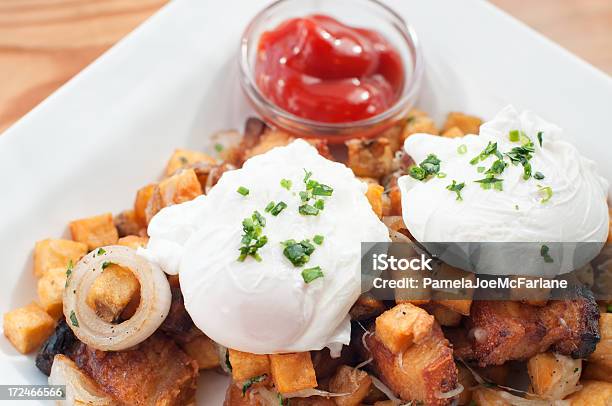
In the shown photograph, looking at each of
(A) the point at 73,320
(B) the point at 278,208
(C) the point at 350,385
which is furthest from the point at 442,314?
(A) the point at 73,320


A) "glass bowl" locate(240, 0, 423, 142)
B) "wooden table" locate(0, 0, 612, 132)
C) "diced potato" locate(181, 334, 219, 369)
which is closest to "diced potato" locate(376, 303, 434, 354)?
"diced potato" locate(181, 334, 219, 369)

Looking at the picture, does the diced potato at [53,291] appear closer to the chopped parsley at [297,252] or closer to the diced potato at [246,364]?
the diced potato at [246,364]

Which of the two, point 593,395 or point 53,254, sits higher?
point 53,254

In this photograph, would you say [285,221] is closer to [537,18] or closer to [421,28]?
[421,28]

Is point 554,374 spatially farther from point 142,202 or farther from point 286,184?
point 142,202

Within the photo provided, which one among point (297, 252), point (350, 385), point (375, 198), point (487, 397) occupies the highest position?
point (297, 252)

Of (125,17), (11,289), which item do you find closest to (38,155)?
(11,289)
